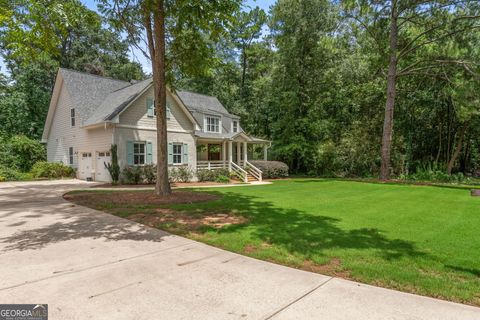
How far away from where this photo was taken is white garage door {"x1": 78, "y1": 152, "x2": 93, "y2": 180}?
19.0 meters

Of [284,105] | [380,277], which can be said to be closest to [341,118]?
[284,105]

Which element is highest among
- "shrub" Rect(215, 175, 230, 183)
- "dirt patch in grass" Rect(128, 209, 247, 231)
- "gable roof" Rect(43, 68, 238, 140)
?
"gable roof" Rect(43, 68, 238, 140)

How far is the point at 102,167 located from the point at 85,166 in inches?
94.9

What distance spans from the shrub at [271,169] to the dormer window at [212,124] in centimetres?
408

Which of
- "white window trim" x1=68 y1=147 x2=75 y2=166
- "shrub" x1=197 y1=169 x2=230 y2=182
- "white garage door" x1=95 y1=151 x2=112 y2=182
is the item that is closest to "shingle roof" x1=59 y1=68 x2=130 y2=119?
"white window trim" x1=68 y1=147 x2=75 y2=166

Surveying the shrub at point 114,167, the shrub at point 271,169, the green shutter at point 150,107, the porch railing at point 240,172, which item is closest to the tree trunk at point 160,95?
the shrub at point 114,167

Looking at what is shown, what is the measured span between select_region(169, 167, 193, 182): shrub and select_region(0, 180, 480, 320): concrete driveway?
42.8ft

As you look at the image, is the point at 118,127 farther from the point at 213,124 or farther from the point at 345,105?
the point at 345,105

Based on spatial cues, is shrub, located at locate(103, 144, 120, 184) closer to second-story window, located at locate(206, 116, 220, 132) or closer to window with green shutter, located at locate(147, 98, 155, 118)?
window with green shutter, located at locate(147, 98, 155, 118)

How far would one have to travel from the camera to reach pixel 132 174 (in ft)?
53.9

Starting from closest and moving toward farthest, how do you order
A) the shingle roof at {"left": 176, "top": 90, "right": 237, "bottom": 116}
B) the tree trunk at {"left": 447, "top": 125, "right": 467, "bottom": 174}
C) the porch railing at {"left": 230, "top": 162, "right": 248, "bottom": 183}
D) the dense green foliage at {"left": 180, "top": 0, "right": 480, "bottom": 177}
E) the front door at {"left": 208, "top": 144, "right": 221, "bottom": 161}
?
the porch railing at {"left": 230, "top": 162, "right": 248, "bottom": 183}, the tree trunk at {"left": 447, "top": 125, "right": 467, "bottom": 174}, the dense green foliage at {"left": 180, "top": 0, "right": 480, "bottom": 177}, the shingle roof at {"left": 176, "top": 90, "right": 237, "bottom": 116}, the front door at {"left": 208, "top": 144, "right": 221, "bottom": 161}

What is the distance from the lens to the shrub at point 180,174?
1846 cm

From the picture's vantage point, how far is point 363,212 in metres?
8.18

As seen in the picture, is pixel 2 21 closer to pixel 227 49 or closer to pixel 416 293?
pixel 416 293
